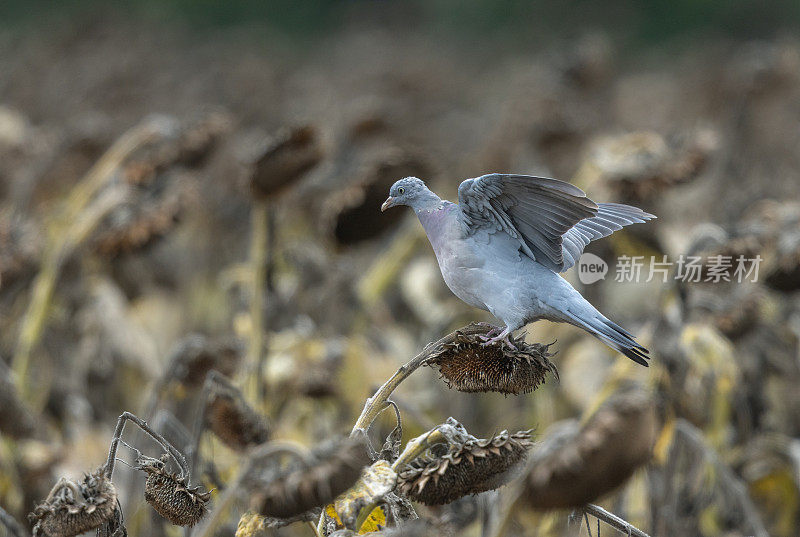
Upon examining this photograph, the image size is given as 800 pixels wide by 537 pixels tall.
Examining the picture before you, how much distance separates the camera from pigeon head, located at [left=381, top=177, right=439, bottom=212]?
79.2 inches

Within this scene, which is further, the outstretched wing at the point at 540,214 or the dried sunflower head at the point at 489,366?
the outstretched wing at the point at 540,214

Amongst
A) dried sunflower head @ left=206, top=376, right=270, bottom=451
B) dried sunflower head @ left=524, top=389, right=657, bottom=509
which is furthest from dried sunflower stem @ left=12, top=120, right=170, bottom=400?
dried sunflower head @ left=524, top=389, right=657, bottom=509

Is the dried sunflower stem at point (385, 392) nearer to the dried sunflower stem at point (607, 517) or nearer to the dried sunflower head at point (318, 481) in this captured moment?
the dried sunflower head at point (318, 481)

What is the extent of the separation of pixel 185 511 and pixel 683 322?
169 centimetres

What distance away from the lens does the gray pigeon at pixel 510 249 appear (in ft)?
6.22

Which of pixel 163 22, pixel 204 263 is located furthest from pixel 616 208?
pixel 163 22

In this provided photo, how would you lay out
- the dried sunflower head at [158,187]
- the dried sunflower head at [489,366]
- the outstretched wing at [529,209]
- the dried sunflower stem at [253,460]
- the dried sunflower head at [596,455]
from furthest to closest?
the dried sunflower head at [158,187]
the outstretched wing at [529,209]
the dried sunflower head at [489,366]
the dried sunflower stem at [253,460]
the dried sunflower head at [596,455]

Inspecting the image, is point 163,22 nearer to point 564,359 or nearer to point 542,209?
point 564,359

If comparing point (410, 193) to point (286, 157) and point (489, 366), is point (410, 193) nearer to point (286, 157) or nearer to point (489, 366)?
point (489, 366)

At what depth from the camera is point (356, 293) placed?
3975mm

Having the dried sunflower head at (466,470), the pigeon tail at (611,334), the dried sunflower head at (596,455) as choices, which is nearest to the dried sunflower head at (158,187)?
the pigeon tail at (611,334)

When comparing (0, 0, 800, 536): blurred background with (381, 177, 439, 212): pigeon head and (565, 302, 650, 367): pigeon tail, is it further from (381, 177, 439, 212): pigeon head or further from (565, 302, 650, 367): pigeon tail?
(381, 177, 439, 212): pigeon head

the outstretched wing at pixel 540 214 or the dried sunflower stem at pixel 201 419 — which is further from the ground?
the outstretched wing at pixel 540 214

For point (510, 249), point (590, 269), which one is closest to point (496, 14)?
point (590, 269)
